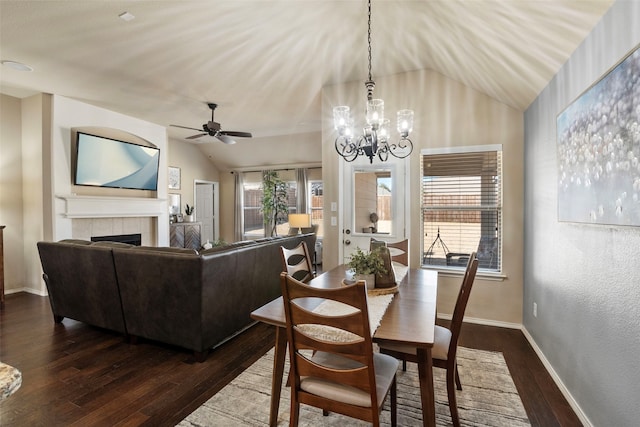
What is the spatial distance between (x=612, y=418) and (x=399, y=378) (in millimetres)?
1205

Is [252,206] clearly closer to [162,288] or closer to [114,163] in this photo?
Answer: [114,163]

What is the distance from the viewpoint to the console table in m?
7.07

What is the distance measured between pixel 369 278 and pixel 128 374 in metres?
2.07

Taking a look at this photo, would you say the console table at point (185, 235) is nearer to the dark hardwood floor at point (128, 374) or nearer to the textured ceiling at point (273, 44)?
the textured ceiling at point (273, 44)

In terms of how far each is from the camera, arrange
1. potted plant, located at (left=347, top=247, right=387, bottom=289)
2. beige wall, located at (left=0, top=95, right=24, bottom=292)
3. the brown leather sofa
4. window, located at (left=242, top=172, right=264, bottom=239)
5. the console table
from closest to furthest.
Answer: potted plant, located at (left=347, top=247, right=387, bottom=289)
the brown leather sofa
beige wall, located at (left=0, top=95, right=24, bottom=292)
the console table
window, located at (left=242, top=172, right=264, bottom=239)

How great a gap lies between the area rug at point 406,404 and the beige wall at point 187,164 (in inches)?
248

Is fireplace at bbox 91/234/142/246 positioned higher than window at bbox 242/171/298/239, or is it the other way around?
window at bbox 242/171/298/239

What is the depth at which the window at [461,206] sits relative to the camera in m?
3.46

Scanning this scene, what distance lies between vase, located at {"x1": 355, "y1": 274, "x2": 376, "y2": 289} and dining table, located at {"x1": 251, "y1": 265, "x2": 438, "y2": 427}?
0.16 m

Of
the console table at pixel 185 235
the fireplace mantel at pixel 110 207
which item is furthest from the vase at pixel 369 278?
the console table at pixel 185 235

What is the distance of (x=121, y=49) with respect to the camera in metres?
3.19

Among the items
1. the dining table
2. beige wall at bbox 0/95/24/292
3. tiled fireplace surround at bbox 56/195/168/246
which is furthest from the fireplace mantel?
the dining table

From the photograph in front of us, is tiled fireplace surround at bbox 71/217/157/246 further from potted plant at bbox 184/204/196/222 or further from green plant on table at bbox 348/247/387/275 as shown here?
green plant on table at bbox 348/247/387/275

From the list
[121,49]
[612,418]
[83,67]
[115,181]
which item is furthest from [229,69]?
[612,418]
